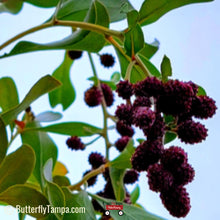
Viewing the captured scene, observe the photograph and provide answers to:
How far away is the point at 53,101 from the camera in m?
1.31

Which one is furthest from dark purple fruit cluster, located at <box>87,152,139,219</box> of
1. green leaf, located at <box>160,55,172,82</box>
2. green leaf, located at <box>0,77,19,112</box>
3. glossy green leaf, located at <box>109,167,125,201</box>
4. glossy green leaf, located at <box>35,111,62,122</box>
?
green leaf, located at <box>160,55,172,82</box>

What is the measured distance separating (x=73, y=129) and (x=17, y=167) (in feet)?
1.35

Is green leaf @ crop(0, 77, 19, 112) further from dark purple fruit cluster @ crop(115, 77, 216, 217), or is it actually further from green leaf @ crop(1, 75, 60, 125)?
dark purple fruit cluster @ crop(115, 77, 216, 217)

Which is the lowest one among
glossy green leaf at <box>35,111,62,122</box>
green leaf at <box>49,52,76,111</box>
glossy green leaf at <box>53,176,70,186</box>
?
glossy green leaf at <box>53,176,70,186</box>

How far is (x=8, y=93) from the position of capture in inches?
42.9

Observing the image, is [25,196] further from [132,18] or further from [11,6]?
[11,6]

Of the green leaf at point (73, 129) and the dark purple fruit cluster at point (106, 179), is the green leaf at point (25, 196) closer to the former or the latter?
the dark purple fruit cluster at point (106, 179)

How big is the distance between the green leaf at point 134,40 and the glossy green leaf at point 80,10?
0.19 m

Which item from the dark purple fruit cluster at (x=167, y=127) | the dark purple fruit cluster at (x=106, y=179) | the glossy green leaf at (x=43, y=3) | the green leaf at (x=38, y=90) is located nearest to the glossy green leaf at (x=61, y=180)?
the dark purple fruit cluster at (x=106, y=179)

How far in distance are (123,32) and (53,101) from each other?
1.81 ft

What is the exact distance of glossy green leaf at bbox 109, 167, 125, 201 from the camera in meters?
0.91

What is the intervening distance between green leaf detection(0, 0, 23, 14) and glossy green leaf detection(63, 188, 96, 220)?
0.55m

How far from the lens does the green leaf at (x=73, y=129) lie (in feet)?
3.58

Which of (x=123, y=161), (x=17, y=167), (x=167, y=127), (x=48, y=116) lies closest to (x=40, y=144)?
(x=48, y=116)
